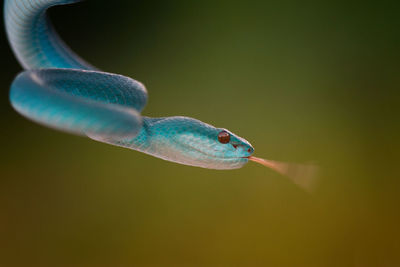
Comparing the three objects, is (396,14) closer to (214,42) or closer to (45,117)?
(214,42)

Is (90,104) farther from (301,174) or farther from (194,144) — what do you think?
(301,174)

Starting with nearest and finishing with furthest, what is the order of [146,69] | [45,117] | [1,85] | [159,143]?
[45,117] < [159,143] < [1,85] < [146,69]

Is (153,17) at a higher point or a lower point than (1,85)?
higher

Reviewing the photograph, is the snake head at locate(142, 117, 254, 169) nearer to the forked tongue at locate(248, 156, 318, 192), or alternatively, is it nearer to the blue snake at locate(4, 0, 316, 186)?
the blue snake at locate(4, 0, 316, 186)

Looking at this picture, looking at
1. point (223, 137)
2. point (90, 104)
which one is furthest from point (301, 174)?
point (90, 104)

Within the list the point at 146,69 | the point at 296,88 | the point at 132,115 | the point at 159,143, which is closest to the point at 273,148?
the point at 296,88

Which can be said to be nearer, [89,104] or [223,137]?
[89,104]

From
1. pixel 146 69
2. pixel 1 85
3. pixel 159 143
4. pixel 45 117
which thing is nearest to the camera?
pixel 45 117

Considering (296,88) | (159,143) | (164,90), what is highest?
(159,143)

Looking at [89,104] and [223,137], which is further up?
[89,104]
